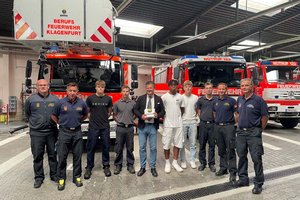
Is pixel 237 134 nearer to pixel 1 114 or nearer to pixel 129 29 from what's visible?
pixel 129 29

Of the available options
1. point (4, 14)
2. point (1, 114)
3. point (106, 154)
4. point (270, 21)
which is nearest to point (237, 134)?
point (106, 154)

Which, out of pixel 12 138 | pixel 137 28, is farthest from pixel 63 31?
pixel 137 28

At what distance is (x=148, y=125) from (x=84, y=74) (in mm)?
2342

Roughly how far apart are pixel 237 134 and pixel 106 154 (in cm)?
239

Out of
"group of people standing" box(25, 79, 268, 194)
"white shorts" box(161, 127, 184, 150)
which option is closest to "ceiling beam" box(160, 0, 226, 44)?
"group of people standing" box(25, 79, 268, 194)

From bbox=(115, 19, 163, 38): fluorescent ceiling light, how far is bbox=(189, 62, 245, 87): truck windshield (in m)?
5.70

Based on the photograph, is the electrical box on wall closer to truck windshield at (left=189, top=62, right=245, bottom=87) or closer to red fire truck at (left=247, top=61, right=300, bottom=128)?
truck windshield at (left=189, top=62, right=245, bottom=87)

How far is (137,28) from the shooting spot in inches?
543

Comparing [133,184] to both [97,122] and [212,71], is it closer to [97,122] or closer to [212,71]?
[97,122]

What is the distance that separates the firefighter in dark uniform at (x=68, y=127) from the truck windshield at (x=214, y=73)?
15.7ft

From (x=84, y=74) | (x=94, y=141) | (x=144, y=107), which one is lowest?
(x=94, y=141)

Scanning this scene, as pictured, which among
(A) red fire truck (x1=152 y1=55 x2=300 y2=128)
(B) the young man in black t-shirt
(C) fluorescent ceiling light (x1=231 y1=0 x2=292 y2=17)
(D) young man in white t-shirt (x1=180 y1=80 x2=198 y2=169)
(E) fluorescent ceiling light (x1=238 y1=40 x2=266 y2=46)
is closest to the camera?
(B) the young man in black t-shirt

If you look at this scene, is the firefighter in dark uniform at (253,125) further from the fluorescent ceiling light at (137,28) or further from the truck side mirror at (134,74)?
the fluorescent ceiling light at (137,28)

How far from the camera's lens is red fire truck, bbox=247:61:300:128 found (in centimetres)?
948
